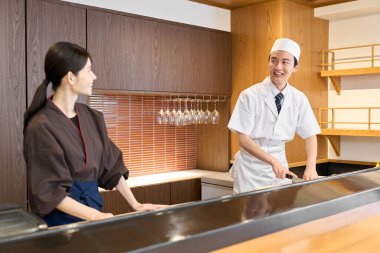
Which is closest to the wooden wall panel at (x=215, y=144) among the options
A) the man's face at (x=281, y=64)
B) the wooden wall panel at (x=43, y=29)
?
the wooden wall panel at (x=43, y=29)

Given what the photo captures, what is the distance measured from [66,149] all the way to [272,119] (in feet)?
3.89

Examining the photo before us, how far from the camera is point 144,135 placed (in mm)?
3990

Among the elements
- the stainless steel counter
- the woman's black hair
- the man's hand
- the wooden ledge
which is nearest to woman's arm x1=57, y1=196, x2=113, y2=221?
the woman's black hair

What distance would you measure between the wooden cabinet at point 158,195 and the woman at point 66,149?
148 cm

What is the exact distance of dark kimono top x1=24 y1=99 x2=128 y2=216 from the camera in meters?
1.47

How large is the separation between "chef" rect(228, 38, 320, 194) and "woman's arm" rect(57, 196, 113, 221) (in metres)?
1.03

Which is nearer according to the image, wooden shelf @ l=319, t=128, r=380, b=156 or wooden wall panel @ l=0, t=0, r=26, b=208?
wooden wall panel @ l=0, t=0, r=26, b=208

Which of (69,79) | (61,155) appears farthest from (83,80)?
(61,155)

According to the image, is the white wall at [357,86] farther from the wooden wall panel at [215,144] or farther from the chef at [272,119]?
the chef at [272,119]

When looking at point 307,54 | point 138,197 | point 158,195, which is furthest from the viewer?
point 307,54

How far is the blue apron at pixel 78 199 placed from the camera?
5.03 ft

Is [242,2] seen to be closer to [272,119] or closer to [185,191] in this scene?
[185,191]

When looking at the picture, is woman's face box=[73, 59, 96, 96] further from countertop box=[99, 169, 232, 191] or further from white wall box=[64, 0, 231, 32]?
countertop box=[99, 169, 232, 191]

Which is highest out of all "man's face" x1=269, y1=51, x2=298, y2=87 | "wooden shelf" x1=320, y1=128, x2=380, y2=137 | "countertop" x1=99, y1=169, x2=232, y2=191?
"man's face" x1=269, y1=51, x2=298, y2=87
